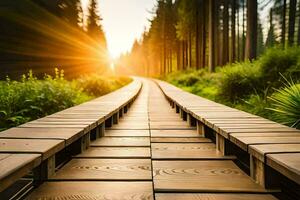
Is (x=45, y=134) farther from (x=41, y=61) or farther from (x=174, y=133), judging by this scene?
(x=41, y=61)

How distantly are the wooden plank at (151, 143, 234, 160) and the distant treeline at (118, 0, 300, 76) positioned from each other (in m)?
7.26

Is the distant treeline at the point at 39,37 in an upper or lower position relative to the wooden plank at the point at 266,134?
upper

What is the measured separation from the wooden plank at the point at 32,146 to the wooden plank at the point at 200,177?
1.07 meters

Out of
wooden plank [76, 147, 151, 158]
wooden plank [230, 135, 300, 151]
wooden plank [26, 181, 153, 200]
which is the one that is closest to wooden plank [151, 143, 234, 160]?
wooden plank [76, 147, 151, 158]

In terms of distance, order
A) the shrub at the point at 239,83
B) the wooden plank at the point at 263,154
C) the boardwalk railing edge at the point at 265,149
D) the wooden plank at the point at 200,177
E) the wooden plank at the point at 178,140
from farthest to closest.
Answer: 1. the shrub at the point at 239,83
2. the wooden plank at the point at 178,140
3. the wooden plank at the point at 200,177
4. the wooden plank at the point at 263,154
5. the boardwalk railing edge at the point at 265,149

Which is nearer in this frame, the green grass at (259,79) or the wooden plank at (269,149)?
the wooden plank at (269,149)

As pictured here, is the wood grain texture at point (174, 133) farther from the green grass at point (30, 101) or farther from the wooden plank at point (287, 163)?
the green grass at point (30, 101)

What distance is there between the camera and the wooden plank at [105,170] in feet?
10.3

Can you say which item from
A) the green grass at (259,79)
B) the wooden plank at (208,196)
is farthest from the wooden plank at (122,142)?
the green grass at (259,79)

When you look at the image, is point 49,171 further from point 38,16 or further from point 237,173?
point 38,16

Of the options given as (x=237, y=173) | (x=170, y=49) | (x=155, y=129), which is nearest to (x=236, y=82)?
(x=155, y=129)

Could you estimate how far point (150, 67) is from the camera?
282 ft

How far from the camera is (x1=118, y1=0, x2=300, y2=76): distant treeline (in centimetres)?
1951

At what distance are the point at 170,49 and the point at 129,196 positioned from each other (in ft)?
164
